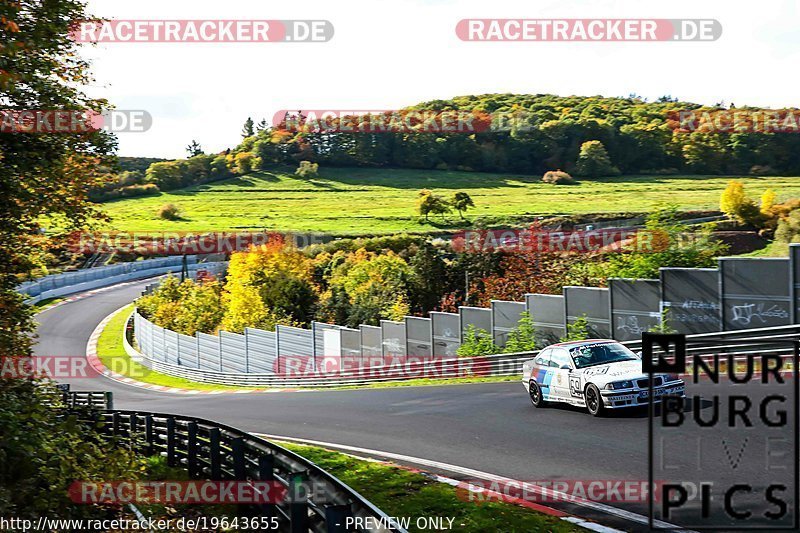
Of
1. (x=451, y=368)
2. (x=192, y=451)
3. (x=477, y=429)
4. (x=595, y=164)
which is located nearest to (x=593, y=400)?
(x=477, y=429)

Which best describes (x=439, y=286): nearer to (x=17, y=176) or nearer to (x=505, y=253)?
(x=505, y=253)

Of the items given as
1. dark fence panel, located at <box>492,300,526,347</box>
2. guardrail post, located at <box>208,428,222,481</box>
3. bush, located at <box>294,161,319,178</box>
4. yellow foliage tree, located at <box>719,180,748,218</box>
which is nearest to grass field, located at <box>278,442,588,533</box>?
guardrail post, located at <box>208,428,222,481</box>

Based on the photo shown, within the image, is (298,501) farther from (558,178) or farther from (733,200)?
(558,178)

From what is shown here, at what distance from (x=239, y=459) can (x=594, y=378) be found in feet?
23.6

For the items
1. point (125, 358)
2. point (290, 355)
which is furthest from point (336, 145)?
point (290, 355)

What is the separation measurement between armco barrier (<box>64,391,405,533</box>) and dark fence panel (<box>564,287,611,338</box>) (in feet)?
46.8

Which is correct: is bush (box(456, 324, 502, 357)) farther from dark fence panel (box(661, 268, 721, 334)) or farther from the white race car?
the white race car

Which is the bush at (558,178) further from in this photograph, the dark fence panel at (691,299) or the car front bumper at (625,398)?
the car front bumper at (625,398)

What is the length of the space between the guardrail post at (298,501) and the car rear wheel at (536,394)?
373 inches

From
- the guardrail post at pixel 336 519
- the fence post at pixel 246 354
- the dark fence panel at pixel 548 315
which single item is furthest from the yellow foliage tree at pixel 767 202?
the guardrail post at pixel 336 519

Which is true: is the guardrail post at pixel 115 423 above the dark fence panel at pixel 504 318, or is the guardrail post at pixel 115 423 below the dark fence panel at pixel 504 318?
below

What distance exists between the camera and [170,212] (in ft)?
359

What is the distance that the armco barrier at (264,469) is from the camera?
326 inches

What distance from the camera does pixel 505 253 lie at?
50.4 meters
